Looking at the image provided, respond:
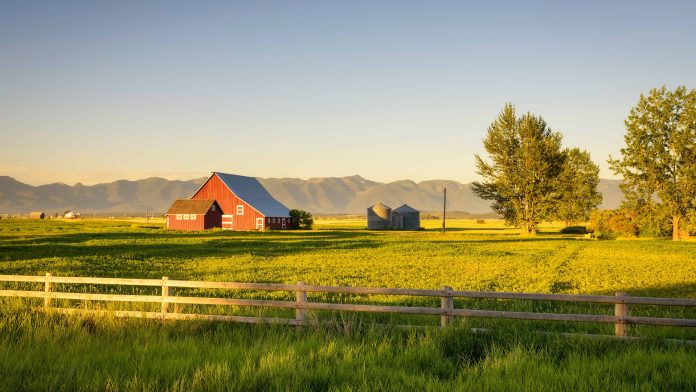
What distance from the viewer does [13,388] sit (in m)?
7.34

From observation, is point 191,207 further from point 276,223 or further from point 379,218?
point 379,218

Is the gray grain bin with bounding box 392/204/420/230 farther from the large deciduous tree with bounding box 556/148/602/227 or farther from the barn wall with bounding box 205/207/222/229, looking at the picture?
the barn wall with bounding box 205/207/222/229

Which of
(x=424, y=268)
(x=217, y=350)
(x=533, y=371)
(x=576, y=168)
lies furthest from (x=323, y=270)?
(x=576, y=168)

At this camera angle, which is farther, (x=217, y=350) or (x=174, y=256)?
(x=174, y=256)

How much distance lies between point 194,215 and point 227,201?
5328mm

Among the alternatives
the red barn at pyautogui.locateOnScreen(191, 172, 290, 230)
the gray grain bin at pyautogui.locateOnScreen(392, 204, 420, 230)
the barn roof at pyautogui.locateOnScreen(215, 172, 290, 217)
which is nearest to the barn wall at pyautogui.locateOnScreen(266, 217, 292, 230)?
the red barn at pyautogui.locateOnScreen(191, 172, 290, 230)

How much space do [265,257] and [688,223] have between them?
163ft

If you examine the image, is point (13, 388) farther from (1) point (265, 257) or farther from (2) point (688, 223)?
(2) point (688, 223)

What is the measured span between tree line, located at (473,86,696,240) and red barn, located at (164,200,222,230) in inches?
1513

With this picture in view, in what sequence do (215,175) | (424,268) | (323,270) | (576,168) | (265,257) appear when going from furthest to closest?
(576,168) → (215,175) → (265,257) → (424,268) → (323,270)

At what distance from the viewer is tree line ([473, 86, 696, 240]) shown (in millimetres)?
59406

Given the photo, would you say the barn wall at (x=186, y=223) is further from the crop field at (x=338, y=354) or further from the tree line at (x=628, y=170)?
the crop field at (x=338, y=354)

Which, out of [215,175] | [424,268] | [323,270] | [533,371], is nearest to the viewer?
[533,371]

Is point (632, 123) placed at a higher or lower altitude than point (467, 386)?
higher
